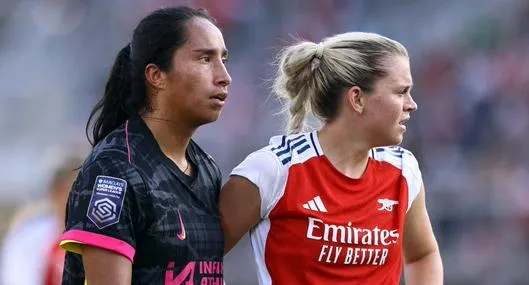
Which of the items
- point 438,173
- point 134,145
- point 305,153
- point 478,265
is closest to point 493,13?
point 438,173

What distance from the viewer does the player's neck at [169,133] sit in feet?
11.2

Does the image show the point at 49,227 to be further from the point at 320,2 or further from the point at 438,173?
the point at 320,2

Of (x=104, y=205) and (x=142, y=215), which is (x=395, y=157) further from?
(x=104, y=205)

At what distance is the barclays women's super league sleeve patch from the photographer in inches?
122

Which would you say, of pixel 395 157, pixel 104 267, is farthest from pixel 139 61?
pixel 395 157

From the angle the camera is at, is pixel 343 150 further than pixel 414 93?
No

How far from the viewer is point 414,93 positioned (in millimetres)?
9328

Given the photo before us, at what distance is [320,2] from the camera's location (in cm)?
1007

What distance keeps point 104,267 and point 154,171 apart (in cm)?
33

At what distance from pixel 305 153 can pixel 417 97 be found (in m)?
5.68

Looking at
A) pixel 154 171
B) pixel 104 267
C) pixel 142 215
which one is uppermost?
pixel 154 171

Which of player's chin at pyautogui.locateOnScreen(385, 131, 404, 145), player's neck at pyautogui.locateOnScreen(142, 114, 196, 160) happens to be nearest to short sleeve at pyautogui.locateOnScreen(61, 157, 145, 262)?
player's neck at pyautogui.locateOnScreen(142, 114, 196, 160)

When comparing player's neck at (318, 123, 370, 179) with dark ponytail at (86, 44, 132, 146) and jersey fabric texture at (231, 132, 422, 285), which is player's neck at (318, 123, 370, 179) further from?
dark ponytail at (86, 44, 132, 146)

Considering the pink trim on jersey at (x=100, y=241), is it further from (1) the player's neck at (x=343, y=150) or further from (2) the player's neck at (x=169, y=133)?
(1) the player's neck at (x=343, y=150)
